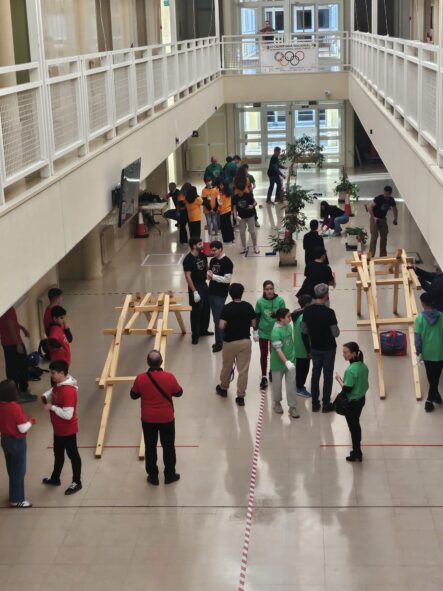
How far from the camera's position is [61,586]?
316 inches

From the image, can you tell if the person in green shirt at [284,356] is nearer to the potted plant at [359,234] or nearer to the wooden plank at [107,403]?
the wooden plank at [107,403]

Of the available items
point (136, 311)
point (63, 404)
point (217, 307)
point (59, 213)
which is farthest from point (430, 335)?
point (59, 213)

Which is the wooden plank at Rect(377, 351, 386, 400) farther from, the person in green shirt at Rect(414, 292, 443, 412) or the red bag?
the red bag

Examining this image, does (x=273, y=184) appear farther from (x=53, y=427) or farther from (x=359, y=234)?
(x=53, y=427)

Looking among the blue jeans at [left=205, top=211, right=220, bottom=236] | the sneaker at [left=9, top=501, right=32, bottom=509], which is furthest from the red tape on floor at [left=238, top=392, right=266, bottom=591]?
the blue jeans at [left=205, top=211, right=220, bottom=236]

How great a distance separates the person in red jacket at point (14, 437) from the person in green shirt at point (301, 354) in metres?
3.83

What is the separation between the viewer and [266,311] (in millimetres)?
12164

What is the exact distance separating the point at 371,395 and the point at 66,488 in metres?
4.24

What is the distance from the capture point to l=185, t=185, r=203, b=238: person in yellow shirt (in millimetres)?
21297

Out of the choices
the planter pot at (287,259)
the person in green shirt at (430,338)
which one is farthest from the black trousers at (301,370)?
the planter pot at (287,259)

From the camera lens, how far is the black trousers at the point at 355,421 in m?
10.0

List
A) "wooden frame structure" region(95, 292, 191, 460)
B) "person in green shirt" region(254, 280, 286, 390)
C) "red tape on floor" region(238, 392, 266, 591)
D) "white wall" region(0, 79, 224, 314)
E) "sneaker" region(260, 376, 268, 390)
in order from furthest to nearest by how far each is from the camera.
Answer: "sneaker" region(260, 376, 268, 390), "person in green shirt" region(254, 280, 286, 390), "wooden frame structure" region(95, 292, 191, 460), "red tape on floor" region(238, 392, 266, 591), "white wall" region(0, 79, 224, 314)

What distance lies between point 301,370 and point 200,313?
9.88 ft

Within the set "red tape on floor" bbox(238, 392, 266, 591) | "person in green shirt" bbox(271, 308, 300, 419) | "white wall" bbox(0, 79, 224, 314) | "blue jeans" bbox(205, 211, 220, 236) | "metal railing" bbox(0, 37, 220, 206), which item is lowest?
"red tape on floor" bbox(238, 392, 266, 591)
